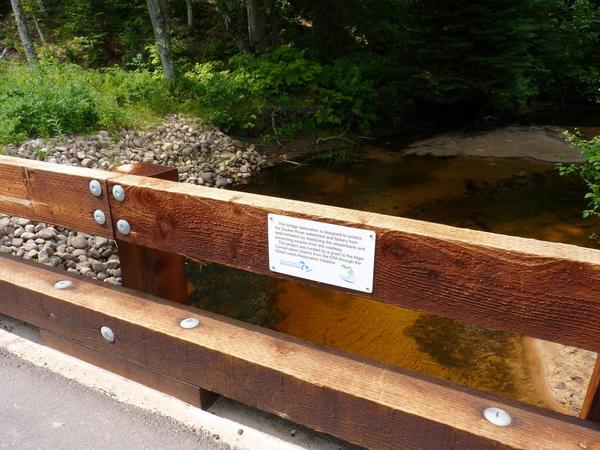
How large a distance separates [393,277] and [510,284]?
1.20 ft

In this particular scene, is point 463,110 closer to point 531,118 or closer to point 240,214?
point 531,118

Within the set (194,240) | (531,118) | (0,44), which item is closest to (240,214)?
(194,240)

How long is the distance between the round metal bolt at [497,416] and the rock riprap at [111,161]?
16.2 ft

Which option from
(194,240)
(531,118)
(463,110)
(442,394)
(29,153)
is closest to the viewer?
(442,394)

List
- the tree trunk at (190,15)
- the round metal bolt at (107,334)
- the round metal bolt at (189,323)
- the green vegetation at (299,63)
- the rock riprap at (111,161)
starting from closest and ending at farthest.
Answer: the round metal bolt at (189,323)
the round metal bolt at (107,334)
the rock riprap at (111,161)
the green vegetation at (299,63)
the tree trunk at (190,15)

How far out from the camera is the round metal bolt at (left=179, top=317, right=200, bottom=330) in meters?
2.11

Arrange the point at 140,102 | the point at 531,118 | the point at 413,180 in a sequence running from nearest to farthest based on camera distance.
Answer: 1. the point at 413,180
2. the point at 140,102
3. the point at 531,118

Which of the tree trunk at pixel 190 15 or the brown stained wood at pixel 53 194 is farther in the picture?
the tree trunk at pixel 190 15

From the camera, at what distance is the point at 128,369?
2291 millimetres

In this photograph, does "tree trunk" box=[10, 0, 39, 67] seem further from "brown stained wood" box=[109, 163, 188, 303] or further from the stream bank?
"brown stained wood" box=[109, 163, 188, 303]

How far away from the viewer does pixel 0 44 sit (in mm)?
18422

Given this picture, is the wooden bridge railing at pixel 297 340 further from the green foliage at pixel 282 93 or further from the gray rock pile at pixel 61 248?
the green foliage at pixel 282 93

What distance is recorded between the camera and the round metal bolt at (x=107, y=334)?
222 cm

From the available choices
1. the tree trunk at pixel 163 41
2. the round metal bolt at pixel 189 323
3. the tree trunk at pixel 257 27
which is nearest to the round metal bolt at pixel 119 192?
the round metal bolt at pixel 189 323
